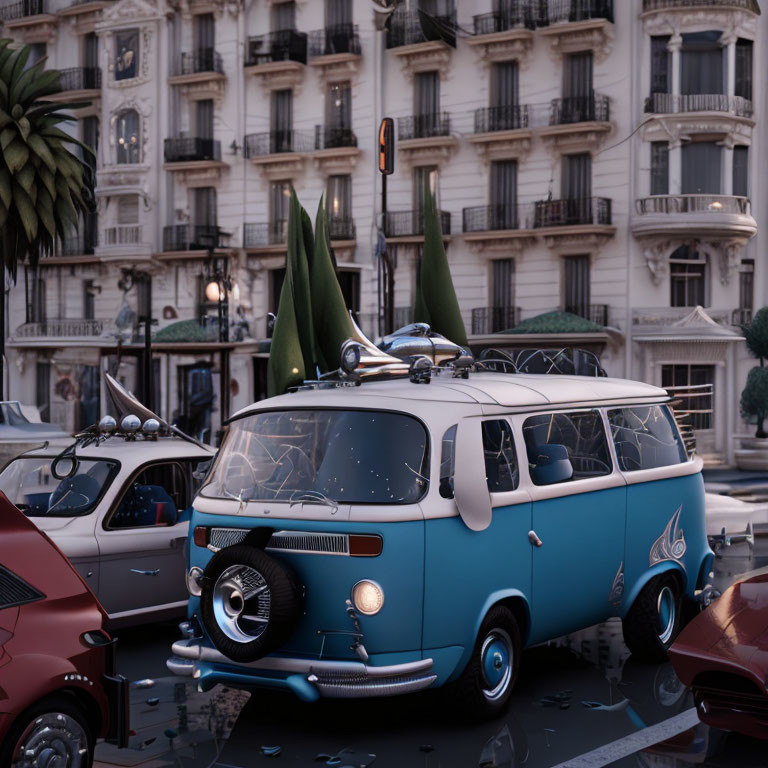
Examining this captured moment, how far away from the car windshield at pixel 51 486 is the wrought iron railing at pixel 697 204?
90.2 feet

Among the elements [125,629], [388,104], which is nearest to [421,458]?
[125,629]

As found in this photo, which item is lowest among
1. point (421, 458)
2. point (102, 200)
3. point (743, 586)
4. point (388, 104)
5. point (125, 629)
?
point (125, 629)

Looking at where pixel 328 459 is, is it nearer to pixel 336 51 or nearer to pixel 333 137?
pixel 333 137

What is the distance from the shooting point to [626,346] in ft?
115

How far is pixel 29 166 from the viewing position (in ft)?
109

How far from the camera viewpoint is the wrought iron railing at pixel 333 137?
39250mm

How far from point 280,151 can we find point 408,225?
5732 millimetres

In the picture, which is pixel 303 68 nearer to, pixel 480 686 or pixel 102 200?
pixel 102 200

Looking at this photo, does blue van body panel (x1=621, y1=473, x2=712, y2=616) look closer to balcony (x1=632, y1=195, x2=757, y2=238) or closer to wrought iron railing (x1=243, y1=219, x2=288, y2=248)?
balcony (x1=632, y1=195, x2=757, y2=238)

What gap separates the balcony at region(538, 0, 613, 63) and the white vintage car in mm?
28515

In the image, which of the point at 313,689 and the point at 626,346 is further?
the point at 626,346

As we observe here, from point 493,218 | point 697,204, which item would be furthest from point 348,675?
point 493,218

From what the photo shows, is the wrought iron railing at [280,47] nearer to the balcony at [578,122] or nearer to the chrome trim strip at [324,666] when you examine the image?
the balcony at [578,122]

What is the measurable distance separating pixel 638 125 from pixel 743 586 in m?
29.9
